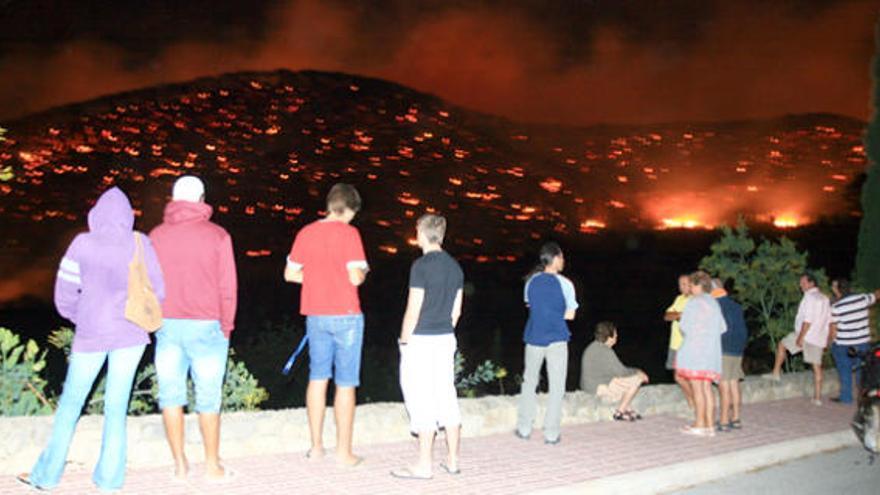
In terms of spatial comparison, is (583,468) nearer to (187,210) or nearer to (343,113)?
(187,210)

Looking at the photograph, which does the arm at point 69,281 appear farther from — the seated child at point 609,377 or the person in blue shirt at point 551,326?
the seated child at point 609,377

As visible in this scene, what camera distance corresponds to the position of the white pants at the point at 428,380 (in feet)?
22.7

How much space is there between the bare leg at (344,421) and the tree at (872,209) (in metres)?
14.1

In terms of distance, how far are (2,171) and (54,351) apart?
38.0 ft

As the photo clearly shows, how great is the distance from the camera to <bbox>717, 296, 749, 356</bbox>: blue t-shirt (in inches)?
383

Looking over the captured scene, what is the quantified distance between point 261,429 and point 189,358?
1440 millimetres

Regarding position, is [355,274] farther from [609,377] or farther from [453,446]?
[609,377]

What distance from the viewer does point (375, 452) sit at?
305 inches

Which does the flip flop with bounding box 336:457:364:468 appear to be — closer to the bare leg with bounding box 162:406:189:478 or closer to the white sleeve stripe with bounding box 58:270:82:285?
the bare leg with bounding box 162:406:189:478

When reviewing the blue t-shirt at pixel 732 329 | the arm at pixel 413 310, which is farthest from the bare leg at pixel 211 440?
the blue t-shirt at pixel 732 329

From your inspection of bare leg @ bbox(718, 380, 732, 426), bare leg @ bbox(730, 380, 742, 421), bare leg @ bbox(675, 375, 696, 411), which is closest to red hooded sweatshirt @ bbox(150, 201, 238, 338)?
bare leg @ bbox(675, 375, 696, 411)

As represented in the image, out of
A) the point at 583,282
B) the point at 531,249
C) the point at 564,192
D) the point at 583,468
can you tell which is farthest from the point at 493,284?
the point at 583,468

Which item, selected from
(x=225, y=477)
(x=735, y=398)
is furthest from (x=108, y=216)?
(x=735, y=398)

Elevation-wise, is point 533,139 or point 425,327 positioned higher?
point 533,139
